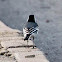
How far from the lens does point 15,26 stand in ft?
36.0

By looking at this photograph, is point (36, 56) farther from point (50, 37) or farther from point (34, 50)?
point (50, 37)

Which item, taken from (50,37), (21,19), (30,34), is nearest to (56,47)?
(50,37)

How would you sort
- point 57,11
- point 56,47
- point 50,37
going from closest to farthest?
1. point 56,47
2. point 50,37
3. point 57,11

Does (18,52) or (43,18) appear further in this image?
(43,18)

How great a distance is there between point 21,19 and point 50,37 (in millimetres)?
2791

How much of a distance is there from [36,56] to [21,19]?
19.5 ft

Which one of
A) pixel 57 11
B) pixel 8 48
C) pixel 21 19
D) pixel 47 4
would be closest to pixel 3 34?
pixel 8 48

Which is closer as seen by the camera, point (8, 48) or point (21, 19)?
point (8, 48)

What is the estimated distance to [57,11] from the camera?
1336 centimetres

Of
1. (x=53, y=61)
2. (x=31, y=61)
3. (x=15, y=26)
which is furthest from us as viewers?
(x=15, y=26)

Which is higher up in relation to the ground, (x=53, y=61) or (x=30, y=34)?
(x=30, y=34)

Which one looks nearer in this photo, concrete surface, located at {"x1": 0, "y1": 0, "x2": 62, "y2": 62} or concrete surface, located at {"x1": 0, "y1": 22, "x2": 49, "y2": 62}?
concrete surface, located at {"x1": 0, "y1": 22, "x2": 49, "y2": 62}

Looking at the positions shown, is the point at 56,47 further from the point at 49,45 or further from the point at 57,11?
the point at 57,11

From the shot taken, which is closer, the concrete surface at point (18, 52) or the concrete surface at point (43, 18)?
the concrete surface at point (18, 52)
